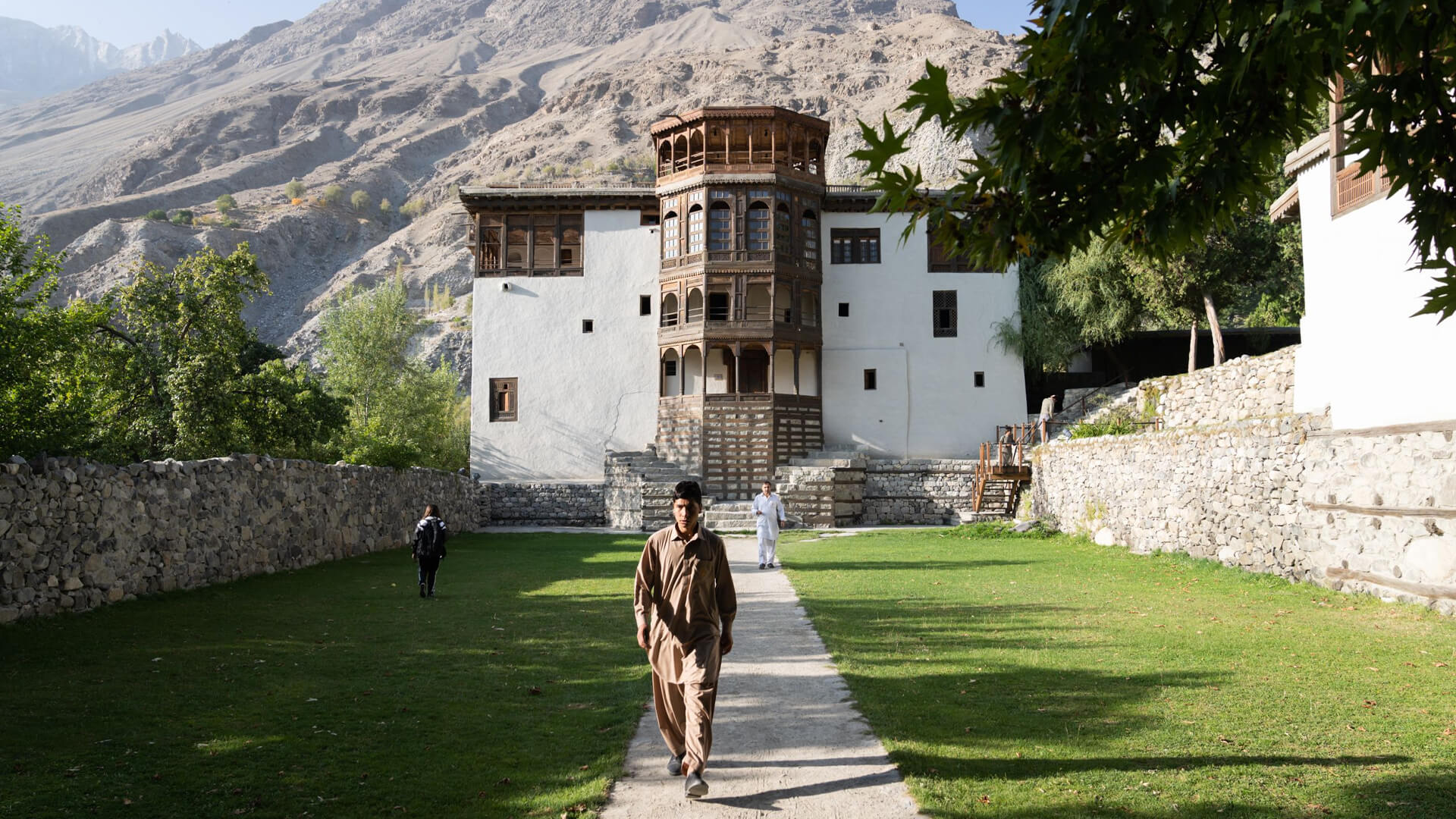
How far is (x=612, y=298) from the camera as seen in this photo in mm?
35906

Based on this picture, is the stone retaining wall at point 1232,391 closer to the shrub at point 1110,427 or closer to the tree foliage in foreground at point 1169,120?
the shrub at point 1110,427

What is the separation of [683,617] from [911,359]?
3118 centimetres

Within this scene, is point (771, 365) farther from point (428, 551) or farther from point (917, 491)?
point (428, 551)

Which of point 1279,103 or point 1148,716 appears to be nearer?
point 1279,103

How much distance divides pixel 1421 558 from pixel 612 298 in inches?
1125

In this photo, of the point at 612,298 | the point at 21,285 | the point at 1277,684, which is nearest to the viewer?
the point at 1277,684

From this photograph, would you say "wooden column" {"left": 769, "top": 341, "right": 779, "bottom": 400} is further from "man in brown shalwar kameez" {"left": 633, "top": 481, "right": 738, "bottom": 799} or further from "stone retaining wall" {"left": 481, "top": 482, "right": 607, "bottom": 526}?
"man in brown shalwar kameez" {"left": 633, "top": 481, "right": 738, "bottom": 799}

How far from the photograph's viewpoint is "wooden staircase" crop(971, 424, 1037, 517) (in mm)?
27859

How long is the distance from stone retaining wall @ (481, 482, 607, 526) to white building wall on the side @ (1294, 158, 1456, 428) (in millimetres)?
24181

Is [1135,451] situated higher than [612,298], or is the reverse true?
[612,298]

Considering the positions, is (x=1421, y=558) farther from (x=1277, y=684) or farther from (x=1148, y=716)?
(x=1148, y=716)

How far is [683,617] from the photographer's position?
5215 mm

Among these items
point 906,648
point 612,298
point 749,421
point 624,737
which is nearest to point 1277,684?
point 906,648

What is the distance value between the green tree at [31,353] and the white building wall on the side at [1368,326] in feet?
51.0
